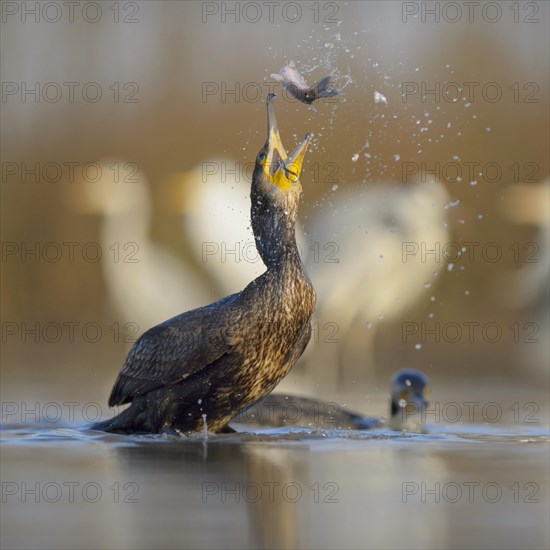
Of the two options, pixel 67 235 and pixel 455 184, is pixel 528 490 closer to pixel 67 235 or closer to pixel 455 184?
pixel 455 184

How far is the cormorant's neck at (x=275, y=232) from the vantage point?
815 cm

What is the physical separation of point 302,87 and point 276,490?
2.42m

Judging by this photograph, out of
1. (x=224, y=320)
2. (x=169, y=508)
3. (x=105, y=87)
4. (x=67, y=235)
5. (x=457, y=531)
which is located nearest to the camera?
(x=457, y=531)

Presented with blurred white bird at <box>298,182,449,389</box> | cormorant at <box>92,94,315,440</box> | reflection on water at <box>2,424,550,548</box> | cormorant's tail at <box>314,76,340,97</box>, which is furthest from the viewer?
blurred white bird at <box>298,182,449,389</box>

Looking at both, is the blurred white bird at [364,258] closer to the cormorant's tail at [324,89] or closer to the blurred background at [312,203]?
the blurred background at [312,203]

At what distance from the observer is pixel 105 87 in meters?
22.1

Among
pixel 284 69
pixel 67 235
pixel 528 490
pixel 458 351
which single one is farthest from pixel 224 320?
pixel 67 235

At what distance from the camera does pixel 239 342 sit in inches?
308

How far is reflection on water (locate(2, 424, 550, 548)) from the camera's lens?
549cm

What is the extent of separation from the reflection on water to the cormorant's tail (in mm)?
1567

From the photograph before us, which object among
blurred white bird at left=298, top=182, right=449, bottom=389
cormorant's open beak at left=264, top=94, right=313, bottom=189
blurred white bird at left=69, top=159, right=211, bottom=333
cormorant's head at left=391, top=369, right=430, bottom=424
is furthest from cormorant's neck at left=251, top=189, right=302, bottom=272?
blurred white bird at left=69, top=159, right=211, bottom=333

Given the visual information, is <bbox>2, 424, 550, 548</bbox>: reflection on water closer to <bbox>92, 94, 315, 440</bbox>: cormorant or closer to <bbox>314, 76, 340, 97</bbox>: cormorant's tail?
<bbox>92, 94, 315, 440</bbox>: cormorant

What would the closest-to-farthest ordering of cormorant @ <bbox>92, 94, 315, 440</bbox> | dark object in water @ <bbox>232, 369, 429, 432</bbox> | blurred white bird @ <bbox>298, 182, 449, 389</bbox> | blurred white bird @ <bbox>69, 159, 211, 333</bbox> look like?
cormorant @ <bbox>92, 94, 315, 440</bbox>, dark object in water @ <bbox>232, 369, 429, 432</bbox>, blurred white bird @ <bbox>298, 182, 449, 389</bbox>, blurred white bird @ <bbox>69, 159, 211, 333</bbox>

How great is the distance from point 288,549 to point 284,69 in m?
3.57
